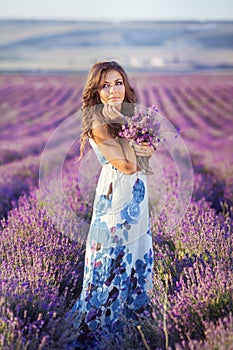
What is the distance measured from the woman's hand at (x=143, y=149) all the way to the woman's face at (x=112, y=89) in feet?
0.94

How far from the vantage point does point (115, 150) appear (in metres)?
2.27

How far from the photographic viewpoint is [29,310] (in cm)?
225

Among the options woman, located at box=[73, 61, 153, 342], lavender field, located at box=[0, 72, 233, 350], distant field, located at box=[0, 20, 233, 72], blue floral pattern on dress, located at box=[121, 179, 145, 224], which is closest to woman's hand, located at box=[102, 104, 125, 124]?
woman, located at box=[73, 61, 153, 342]

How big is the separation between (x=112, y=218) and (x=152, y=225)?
1.01 metres

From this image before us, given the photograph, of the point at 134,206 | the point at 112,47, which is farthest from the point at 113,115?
the point at 112,47

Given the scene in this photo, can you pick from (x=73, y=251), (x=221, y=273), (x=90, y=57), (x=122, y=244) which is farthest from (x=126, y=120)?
(x=90, y=57)

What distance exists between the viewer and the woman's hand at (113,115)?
238 cm

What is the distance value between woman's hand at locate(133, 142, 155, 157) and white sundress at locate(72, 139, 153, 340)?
0.16 meters

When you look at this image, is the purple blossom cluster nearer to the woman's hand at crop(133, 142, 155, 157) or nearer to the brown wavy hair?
the woman's hand at crop(133, 142, 155, 157)

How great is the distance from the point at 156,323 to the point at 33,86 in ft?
14.7

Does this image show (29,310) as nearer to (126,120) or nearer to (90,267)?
(90,267)

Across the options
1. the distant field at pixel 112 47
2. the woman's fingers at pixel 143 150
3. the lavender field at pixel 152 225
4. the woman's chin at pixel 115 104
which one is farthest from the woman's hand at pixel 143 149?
the distant field at pixel 112 47

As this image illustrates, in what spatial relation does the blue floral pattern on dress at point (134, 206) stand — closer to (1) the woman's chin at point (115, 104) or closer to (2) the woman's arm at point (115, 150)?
(2) the woman's arm at point (115, 150)

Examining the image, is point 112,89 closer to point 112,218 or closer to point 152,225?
point 112,218
